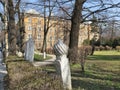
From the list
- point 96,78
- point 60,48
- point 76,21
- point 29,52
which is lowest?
point 96,78

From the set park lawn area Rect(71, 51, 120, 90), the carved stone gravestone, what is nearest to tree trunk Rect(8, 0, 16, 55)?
the carved stone gravestone

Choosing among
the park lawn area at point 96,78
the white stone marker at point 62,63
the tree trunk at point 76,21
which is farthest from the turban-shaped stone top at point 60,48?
the tree trunk at point 76,21

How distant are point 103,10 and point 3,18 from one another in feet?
34.7

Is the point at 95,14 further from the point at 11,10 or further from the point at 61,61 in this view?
the point at 61,61

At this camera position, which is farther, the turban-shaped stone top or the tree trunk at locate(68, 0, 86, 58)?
the tree trunk at locate(68, 0, 86, 58)

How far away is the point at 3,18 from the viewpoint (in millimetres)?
28625

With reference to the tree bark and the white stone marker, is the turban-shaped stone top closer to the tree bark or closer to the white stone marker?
the white stone marker

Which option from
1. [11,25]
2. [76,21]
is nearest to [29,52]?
[76,21]

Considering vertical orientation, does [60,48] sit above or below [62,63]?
above

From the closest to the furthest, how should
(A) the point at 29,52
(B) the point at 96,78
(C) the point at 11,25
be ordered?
(B) the point at 96,78, (A) the point at 29,52, (C) the point at 11,25

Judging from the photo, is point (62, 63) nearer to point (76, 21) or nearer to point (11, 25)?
point (76, 21)

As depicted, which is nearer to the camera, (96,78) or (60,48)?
(60,48)

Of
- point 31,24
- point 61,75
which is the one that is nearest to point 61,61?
point 61,75

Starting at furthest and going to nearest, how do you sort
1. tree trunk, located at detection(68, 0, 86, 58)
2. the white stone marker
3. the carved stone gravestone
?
1. tree trunk, located at detection(68, 0, 86, 58)
2. the carved stone gravestone
3. the white stone marker
